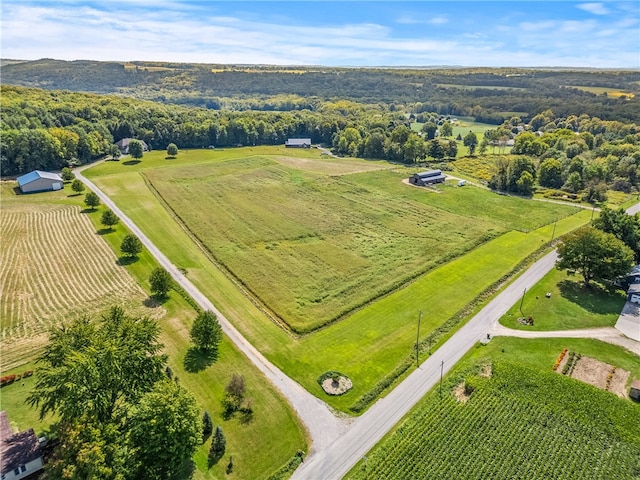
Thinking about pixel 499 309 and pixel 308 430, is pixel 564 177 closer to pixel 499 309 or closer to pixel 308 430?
pixel 499 309

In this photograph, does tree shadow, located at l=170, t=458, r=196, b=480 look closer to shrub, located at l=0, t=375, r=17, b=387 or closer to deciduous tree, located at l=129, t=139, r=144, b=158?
shrub, located at l=0, t=375, r=17, b=387

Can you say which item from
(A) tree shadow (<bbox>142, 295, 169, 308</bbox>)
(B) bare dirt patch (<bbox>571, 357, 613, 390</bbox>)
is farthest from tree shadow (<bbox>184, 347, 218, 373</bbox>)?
(B) bare dirt patch (<bbox>571, 357, 613, 390</bbox>)

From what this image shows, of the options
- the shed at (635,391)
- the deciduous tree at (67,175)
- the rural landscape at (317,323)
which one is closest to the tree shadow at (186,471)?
the rural landscape at (317,323)

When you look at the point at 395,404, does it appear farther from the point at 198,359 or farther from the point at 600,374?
the point at 600,374

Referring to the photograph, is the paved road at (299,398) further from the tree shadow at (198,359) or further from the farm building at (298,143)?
the farm building at (298,143)

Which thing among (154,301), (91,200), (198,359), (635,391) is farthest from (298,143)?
(635,391)

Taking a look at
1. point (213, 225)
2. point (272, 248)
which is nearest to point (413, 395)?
point (272, 248)
